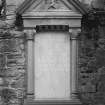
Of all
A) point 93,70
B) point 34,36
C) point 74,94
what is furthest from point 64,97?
point 34,36

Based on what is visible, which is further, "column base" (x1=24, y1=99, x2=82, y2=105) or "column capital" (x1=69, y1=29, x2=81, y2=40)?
"column capital" (x1=69, y1=29, x2=81, y2=40)

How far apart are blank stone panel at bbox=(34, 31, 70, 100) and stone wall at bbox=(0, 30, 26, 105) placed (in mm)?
343

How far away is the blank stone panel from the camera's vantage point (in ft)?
29.9

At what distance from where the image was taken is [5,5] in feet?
30.4

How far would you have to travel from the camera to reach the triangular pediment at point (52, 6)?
898cm

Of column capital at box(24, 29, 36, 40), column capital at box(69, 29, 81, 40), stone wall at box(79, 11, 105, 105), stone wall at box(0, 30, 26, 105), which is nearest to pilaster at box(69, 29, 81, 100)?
column capital at box(69, 29, 81, 40)

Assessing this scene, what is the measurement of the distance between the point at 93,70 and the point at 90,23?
42.9 inches

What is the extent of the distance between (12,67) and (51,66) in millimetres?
895

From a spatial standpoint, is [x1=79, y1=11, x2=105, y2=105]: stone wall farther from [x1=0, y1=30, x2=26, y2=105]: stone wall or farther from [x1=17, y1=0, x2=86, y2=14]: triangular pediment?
[x1=0, y1=30, x2=26, y2=105]: stone wall

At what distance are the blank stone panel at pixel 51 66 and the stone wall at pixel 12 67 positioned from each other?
13.5 inches

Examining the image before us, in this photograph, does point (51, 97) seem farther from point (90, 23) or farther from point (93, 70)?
point (90, 23)

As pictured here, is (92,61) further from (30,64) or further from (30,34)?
(30,34)

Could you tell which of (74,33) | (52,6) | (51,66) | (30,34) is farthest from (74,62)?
(52,6)

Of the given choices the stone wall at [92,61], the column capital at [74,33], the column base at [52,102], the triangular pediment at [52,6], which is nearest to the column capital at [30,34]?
the triangular pediment at [52,6]
